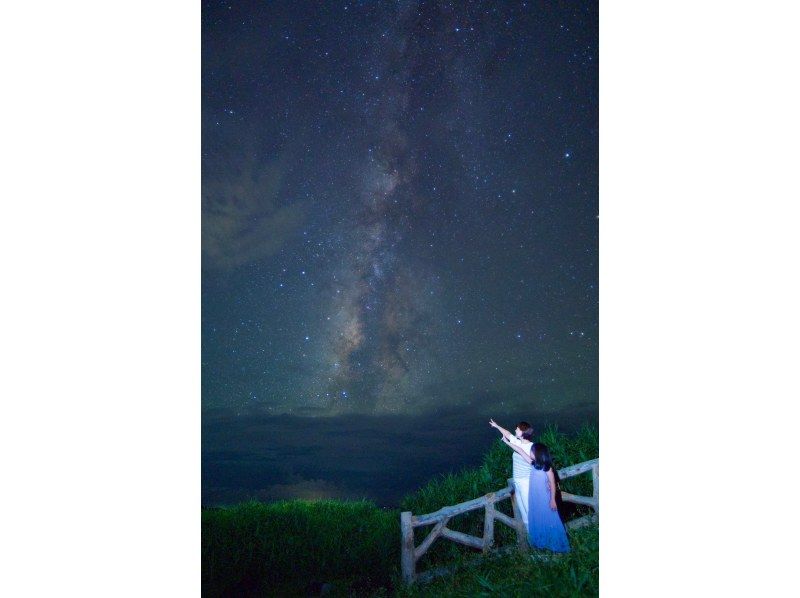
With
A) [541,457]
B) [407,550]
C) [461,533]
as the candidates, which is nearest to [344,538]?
[407,550]

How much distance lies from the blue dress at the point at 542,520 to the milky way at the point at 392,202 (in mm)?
538

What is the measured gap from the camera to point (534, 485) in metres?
3.29

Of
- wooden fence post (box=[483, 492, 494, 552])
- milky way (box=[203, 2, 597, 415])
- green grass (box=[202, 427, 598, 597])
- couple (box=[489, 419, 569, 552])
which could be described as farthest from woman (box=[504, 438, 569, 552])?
milky way (box=[203, 2, 597, 415])

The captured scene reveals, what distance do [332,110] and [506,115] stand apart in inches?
41.6

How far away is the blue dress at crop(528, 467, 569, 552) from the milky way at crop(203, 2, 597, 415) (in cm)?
54

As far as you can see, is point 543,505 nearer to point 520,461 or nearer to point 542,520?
point 542,520

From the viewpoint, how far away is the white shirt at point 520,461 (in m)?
3.22

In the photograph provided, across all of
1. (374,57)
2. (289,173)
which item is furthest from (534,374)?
(374,57)
